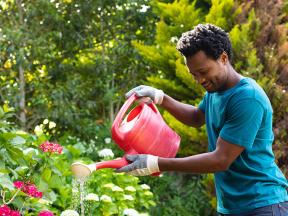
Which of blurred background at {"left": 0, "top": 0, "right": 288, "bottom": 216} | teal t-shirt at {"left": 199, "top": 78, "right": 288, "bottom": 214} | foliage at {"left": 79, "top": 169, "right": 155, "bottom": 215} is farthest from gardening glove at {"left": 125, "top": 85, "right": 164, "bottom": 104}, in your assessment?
foliage at {"left": 79, "top": 169, "right": 155, "bottom": 215}

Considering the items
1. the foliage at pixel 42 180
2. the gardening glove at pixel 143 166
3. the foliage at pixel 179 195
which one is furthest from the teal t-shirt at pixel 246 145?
the foliage at pixel 179 195

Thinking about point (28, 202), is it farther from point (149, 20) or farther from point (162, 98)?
point (149, 20)

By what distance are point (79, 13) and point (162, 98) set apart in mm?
4071

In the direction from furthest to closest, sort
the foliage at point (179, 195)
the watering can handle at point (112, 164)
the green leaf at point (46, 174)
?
the foliage at point (179, 195) < the green leaf at point (46, 174) < the watering can handle at point (112, 164)

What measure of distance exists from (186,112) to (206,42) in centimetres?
54

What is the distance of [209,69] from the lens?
2020mm

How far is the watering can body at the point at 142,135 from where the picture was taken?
2279 millimetres

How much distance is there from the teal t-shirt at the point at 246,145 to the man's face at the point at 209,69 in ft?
0.15

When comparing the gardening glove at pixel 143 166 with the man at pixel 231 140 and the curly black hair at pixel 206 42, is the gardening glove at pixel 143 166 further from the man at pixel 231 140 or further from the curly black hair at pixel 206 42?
the curly black hair at pixel 206 42

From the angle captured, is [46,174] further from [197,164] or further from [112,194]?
[112,194]

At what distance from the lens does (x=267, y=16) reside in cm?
486

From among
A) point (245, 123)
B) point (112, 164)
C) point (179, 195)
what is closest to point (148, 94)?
point (112, 164)

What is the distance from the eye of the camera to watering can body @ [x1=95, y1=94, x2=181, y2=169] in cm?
228

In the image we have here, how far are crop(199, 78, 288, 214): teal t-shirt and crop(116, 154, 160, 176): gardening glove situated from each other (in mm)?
246
